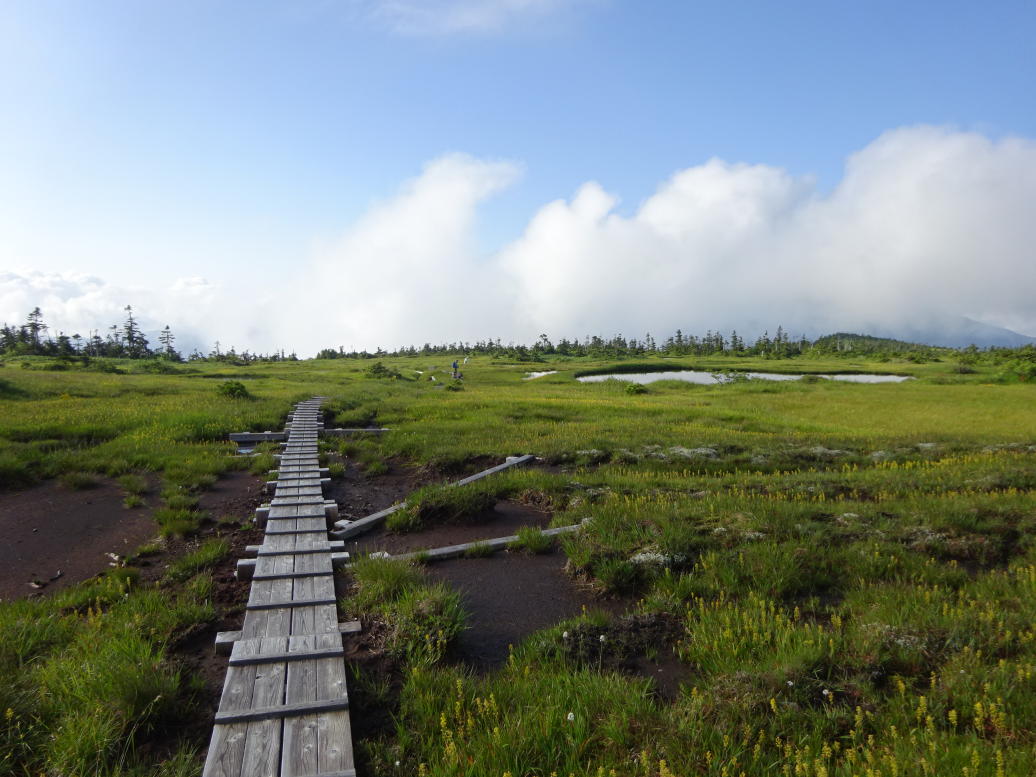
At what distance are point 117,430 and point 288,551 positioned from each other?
47.6ft

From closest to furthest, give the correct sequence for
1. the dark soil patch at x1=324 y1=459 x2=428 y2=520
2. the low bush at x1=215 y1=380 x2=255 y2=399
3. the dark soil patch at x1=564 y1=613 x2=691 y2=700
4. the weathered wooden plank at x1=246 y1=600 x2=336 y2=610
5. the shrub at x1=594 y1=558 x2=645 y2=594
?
the dark soil patch at x1=564 y1=613 x2=691 y2=700, the weathered wooden plank at x1=246 y1=600 x2=336 y2=610, the shrub at x1=594 y1=558 x2=645 y2=594, the dark soil patch at x1=324 y1=459 x2=428 y2=520, the low bush at x1=215 y1=380 x2=255 y2=399

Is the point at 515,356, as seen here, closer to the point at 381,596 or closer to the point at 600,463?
the point at 600,463

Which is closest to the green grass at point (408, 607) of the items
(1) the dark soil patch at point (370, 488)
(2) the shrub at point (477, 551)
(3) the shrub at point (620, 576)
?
(2) the shrub at point (477, 551)

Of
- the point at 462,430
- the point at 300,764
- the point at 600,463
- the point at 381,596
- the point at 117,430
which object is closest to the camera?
the point at 300,764

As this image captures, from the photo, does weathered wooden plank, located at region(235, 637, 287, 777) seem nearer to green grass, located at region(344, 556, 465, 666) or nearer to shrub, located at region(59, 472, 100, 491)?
green grass, located at region(344, 556, 465, 666)

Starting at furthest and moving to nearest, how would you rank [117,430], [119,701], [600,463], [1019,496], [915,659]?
1. [117,430]
2. [600,463]
3. [1019,496]
4. [915,659]
5. [119,701]

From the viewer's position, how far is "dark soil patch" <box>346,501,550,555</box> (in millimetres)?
9945

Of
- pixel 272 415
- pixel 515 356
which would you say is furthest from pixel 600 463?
pixel 515 356

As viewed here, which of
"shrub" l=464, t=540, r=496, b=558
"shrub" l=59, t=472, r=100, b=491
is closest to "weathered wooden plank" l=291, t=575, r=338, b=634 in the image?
"shrub" l=464, t=540, r=496, b=558

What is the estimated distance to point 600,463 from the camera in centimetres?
1670

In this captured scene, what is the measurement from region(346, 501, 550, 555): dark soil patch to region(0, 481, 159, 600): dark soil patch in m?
4.19

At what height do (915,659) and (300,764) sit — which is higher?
(915,659)

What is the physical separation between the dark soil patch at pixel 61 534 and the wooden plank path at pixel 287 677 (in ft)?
10.5

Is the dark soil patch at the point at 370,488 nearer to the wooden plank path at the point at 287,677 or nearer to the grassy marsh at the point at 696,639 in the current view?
the grassy marsh at the point at 696,639
